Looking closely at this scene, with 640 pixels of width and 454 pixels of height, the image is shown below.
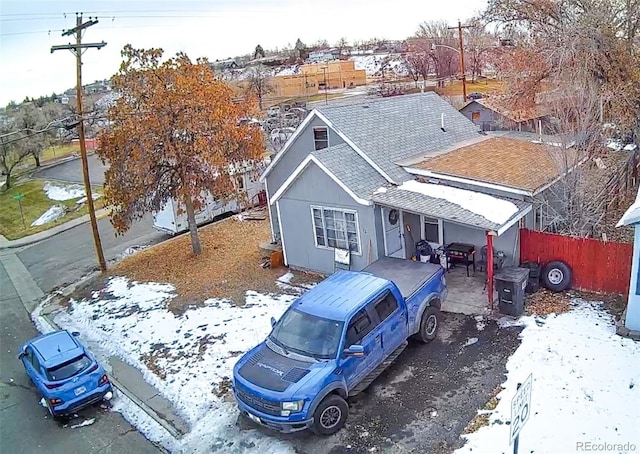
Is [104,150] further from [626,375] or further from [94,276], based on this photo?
[626,375]

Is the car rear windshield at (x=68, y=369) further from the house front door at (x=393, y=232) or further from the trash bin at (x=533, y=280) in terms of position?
the trash bin at (x=533, y=280)

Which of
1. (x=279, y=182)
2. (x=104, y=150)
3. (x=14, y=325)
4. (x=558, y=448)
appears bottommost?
(x=14, y=325)

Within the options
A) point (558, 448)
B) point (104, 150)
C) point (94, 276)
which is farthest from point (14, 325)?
point (558, 448)

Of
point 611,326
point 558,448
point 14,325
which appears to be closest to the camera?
point 558,448

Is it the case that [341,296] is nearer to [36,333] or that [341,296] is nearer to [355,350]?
[355,350]

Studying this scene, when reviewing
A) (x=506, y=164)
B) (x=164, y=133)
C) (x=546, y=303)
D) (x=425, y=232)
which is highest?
(x=164, y=133)

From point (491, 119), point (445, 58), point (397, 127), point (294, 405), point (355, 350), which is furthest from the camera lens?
point (445, 58)

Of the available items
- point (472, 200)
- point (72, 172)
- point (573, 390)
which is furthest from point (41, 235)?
point (573, 390)
